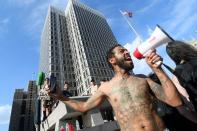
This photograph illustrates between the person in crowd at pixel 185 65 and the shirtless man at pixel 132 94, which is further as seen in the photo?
the person in crowd at pixel 185 65

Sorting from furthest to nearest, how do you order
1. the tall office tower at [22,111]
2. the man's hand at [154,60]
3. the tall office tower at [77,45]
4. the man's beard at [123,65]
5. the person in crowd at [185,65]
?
the tall office tower at [22,111] < the tall office tower at [77,45] < the man's beard at [123,65] < the person in crowd at [185,65] < the man's hand at [154,60]

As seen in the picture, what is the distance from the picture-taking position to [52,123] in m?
12.8

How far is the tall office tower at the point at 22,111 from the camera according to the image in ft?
468

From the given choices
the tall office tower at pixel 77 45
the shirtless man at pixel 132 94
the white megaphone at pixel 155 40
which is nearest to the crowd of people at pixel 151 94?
the shirtless man at pixel 132 94

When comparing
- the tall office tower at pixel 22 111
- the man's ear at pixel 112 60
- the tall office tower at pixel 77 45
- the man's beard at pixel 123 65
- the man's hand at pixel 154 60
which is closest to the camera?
the man's hand at pixel 154 60

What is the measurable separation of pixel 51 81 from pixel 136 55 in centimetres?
140

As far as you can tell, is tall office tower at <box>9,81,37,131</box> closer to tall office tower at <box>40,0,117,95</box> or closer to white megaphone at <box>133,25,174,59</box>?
tall office tower at <box>40,0,117,95</box>

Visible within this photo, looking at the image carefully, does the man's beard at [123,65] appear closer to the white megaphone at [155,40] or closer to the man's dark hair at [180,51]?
the white megaphone at [155,40]

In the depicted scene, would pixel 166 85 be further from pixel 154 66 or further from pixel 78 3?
pixel 78 3

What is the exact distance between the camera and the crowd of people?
2.83 metres

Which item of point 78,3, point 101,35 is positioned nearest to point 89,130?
point 101,35

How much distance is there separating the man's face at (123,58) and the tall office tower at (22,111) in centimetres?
14310

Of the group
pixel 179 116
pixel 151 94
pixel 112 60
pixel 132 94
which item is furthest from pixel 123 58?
pixel 179 116

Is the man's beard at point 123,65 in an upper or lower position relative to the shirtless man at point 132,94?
upper
